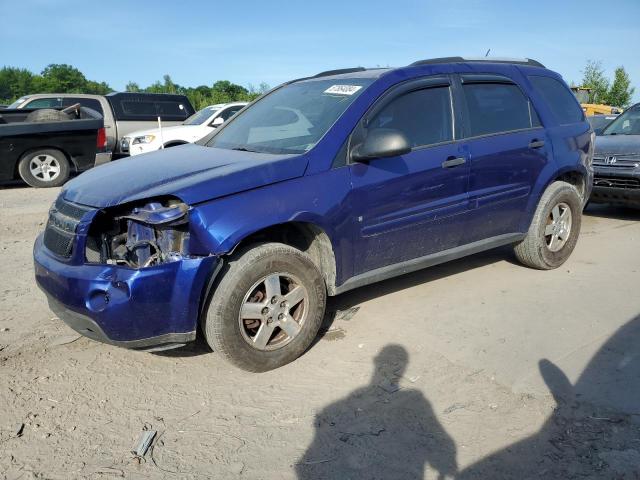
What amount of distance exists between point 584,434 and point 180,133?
986 cm

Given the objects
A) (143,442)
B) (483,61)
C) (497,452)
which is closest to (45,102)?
(483,61)

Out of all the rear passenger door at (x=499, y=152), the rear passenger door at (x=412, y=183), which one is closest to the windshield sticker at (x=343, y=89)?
the rear passenger door at (x=412, y=183)

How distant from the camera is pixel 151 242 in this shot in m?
3.20

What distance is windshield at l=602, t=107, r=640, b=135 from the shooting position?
8172 mm

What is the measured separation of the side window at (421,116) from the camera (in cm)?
404

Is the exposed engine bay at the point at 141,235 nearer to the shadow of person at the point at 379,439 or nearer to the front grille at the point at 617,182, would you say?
the shadow of person at the point at 379,439

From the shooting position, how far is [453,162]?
4164 mm

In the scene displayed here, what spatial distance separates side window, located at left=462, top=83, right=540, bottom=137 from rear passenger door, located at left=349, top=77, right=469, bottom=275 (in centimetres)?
24

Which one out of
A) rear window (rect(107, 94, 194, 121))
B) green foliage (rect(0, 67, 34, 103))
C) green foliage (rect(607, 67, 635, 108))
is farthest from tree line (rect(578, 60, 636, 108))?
green foliage (rect(0, 67, 34, 103))

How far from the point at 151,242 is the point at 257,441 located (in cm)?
127

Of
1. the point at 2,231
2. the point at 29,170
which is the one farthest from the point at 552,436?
the point at 29,170

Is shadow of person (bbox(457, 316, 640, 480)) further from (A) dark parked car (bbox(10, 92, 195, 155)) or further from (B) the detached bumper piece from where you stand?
(A) dark parked car (bbox(10, 92, 195, 155))

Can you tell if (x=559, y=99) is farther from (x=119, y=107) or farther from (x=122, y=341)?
(x=119, y=107)

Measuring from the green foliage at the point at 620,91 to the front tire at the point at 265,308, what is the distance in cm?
4182
